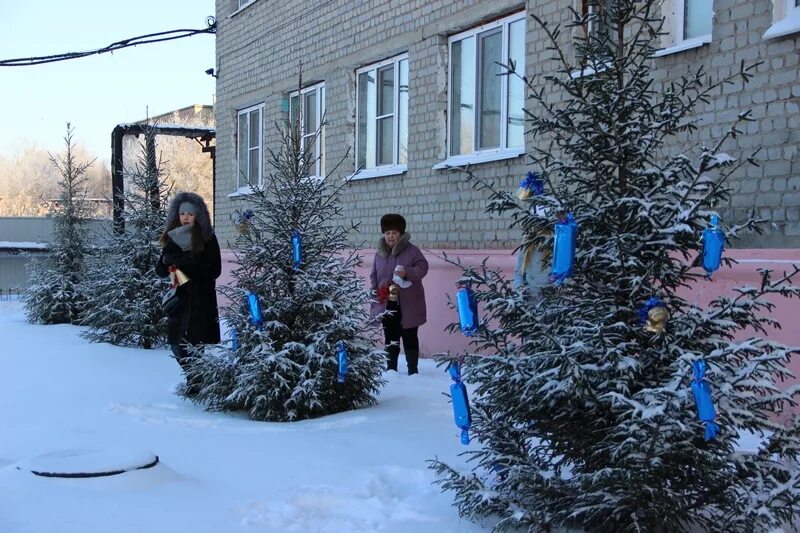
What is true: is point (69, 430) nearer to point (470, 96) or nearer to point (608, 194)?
point (608, 194)

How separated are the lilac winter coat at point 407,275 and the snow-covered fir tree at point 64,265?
832cm

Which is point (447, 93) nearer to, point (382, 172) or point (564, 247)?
→ point (382, 172)

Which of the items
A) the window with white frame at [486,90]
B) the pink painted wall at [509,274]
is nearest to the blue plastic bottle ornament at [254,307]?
the pink painted wall at [509,274]

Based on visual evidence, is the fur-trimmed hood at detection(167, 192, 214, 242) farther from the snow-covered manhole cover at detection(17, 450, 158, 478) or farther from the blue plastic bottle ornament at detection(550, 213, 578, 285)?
the blue plastic bottle ornament at detection(550, 213, 578, 285)

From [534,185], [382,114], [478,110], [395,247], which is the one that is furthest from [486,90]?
[534,185]

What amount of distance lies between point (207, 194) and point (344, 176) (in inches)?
2002

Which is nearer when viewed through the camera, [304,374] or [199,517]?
[199,517]

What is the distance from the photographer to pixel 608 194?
3.35 m

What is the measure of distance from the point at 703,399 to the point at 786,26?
4.02 m

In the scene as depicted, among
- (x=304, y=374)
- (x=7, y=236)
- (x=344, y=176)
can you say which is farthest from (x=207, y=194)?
(x=304, y=374)

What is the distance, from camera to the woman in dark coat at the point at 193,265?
6539 mm

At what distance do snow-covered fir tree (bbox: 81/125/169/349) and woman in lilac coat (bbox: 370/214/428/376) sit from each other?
3612 millimetres

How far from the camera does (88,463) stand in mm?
4016

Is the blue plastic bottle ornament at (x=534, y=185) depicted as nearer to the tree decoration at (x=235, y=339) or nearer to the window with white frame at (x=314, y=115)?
the tree decoration at (x=235, y=339)
